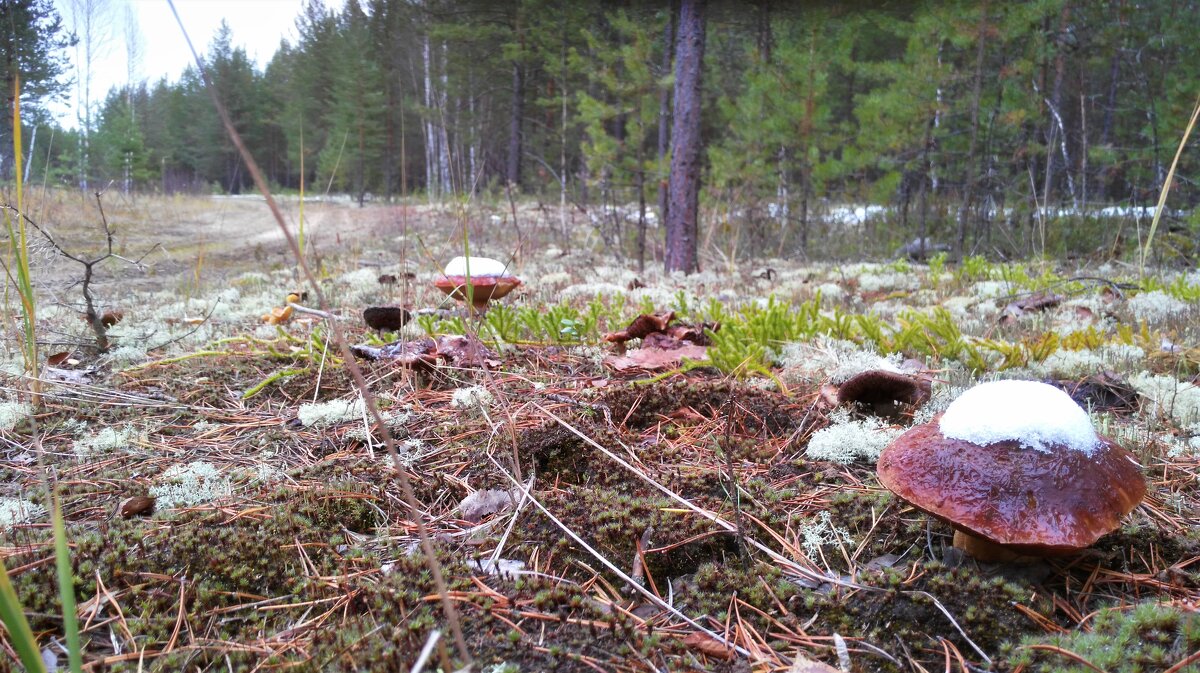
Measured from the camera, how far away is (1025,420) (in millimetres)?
1212

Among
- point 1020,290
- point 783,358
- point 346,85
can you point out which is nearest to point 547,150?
point 346,85

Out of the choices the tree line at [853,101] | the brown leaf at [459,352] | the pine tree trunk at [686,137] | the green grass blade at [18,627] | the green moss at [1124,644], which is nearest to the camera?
the green grass blade at [18,627]

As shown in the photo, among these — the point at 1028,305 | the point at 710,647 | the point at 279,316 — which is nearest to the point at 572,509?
the point at 710,647

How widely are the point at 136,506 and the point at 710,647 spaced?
152 cm

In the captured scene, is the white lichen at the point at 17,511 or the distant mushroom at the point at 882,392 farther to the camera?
the distant mushroom at the point at 882,392

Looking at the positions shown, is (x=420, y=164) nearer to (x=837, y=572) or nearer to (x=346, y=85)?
(x=346, y=85)

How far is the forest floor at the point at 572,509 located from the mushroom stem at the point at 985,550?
34mm

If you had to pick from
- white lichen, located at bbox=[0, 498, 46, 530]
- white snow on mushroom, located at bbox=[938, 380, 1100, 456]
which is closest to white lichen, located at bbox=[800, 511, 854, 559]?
white snow on mushroom, located at bbox=[938, 380, 1100, 456]

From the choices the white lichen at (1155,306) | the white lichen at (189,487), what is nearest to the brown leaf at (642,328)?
the white lichen at (189,487)

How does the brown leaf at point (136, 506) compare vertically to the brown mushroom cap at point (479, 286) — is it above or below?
below

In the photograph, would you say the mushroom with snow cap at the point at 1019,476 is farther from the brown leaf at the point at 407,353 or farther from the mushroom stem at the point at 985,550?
the brown leaf at the point at 407,353

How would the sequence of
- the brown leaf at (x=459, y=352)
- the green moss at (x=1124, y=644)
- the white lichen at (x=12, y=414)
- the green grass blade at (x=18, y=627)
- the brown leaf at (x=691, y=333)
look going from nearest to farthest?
the green grass blade at (x=18, y=627) → the green moss at (x=1124, y=644) → the white lichen at (x=12, y=414) → the brown leaf at (x=459, y=352) → the brown leaf at (x=691, y=333)

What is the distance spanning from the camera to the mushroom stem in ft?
4.07

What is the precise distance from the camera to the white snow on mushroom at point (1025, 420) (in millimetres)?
1196
